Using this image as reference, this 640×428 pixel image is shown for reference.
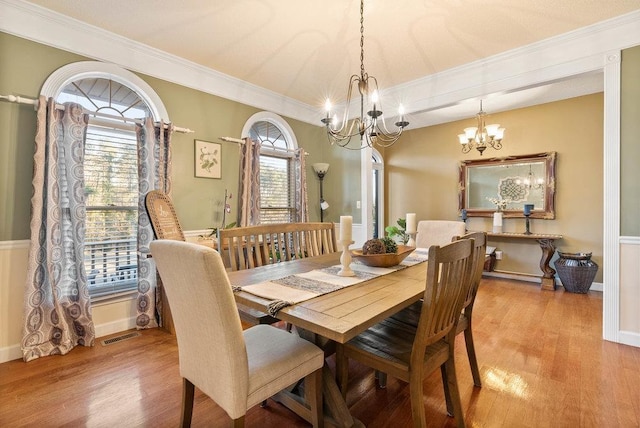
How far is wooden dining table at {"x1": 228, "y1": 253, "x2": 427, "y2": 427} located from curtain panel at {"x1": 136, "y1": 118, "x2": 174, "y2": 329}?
150 cm

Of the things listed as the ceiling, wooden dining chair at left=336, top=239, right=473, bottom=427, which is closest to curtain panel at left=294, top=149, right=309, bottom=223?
the ceiling

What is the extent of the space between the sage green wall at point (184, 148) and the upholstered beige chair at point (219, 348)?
1952mm

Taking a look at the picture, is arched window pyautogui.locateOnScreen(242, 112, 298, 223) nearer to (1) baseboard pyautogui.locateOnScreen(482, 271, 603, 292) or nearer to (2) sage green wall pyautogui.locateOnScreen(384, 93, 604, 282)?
(2) sage green wall pyautogui.locateOnScreen(384, 93, 604, 282)

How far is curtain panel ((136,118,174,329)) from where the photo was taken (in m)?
2.76

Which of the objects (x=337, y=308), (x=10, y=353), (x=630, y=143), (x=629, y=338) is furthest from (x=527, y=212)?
(x=10, y=353)

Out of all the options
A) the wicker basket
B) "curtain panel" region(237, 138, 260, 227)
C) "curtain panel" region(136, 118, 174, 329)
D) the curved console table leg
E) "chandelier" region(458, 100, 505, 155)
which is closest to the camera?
"curtain panel" region(136, 118, 174, 329)

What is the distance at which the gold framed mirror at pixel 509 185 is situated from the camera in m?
4.25

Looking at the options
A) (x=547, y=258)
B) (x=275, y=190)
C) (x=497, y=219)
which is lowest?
(x=547, y=258)

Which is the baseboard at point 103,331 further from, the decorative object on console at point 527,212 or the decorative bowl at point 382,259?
the decorative object on console at point 527,212

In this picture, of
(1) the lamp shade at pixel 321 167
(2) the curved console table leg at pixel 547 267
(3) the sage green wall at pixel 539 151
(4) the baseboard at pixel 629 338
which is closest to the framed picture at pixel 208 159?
(1) the lamp shade at pixel 321 167

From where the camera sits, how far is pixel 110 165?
2766mm

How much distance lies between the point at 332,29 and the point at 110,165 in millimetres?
2341

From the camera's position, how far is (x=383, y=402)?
67.9 inches

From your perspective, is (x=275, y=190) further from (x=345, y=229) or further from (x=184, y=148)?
(x=345, y=229)
